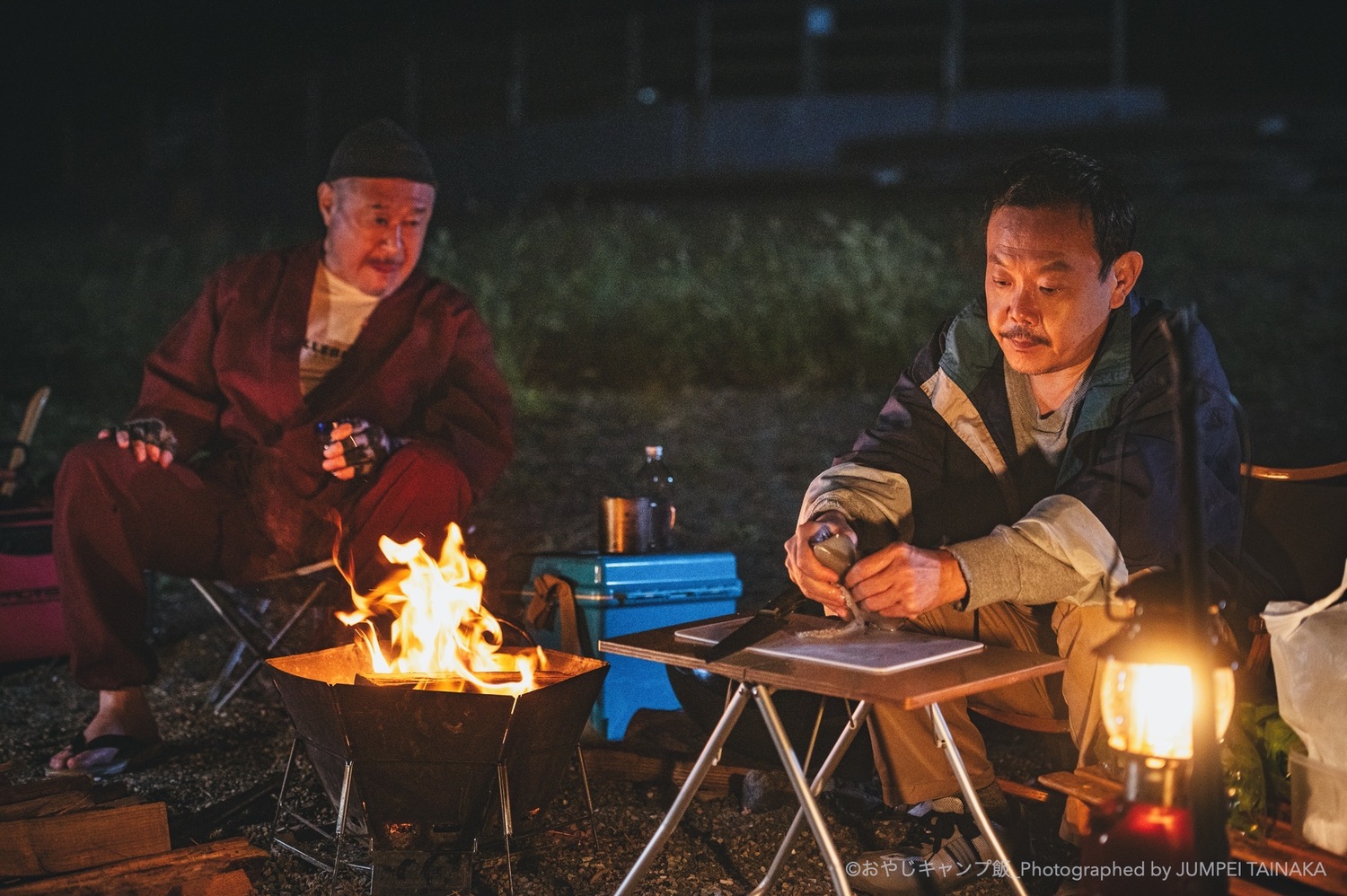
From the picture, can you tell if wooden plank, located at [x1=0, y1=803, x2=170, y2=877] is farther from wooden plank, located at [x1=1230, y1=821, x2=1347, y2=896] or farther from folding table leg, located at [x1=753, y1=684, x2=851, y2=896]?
wooden plank, located at [x1=1230, y1=821, x2=1347, y2=896]

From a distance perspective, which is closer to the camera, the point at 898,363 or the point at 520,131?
the point at 898,363

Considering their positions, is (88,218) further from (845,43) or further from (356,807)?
(356,807)

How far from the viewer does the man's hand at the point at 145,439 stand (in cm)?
363

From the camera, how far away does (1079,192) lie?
8.87 ft

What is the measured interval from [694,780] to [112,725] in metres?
2.08

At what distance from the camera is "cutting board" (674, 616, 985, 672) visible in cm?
220

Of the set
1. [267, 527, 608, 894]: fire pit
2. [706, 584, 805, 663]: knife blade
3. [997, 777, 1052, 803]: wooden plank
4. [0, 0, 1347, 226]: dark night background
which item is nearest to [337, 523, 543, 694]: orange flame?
[267, 527, 608, 894]: fire pit

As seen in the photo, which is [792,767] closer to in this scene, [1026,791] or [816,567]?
[816,567]

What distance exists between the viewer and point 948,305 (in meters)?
8.54

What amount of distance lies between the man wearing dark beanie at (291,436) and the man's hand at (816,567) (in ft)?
4.64

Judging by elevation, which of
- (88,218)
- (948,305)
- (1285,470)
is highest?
(88,218)

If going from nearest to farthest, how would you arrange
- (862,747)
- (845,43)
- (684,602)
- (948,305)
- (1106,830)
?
(1106,830) < (862,747) < (684,602) < (948,305) < (845,43)

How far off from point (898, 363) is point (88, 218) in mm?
16756

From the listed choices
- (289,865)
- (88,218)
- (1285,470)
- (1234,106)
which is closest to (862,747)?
(1285,470)
